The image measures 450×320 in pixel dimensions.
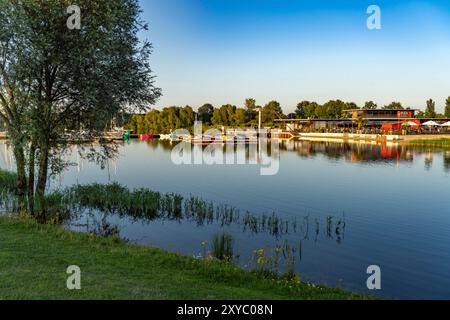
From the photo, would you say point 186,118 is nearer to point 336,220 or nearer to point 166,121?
point 166,121

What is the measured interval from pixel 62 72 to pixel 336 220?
61.1ft

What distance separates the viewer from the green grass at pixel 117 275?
32.7ft

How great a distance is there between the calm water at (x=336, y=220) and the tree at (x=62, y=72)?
6712 mm

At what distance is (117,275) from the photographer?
37.8 feet

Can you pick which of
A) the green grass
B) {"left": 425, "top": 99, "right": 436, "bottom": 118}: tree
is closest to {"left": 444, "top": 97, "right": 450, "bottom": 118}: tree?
{"left": 425, "top": 99, "right": 436, "bottom": 118}: tree

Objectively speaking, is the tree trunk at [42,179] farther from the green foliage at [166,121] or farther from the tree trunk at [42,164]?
the green foliage at [166,121]

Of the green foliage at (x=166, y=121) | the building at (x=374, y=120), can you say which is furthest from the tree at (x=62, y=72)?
the green foliage at (x=166, y=121)

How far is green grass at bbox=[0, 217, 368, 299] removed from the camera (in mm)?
9961

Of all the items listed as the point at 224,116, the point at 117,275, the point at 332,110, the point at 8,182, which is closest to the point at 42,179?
the point at 8,182

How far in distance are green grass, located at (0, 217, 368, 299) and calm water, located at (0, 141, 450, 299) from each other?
3682 mm

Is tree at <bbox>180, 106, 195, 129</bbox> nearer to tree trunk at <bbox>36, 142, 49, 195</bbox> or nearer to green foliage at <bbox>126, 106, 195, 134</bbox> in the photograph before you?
green foliage at <bbox>126, 106, 195, 134</bbox>
